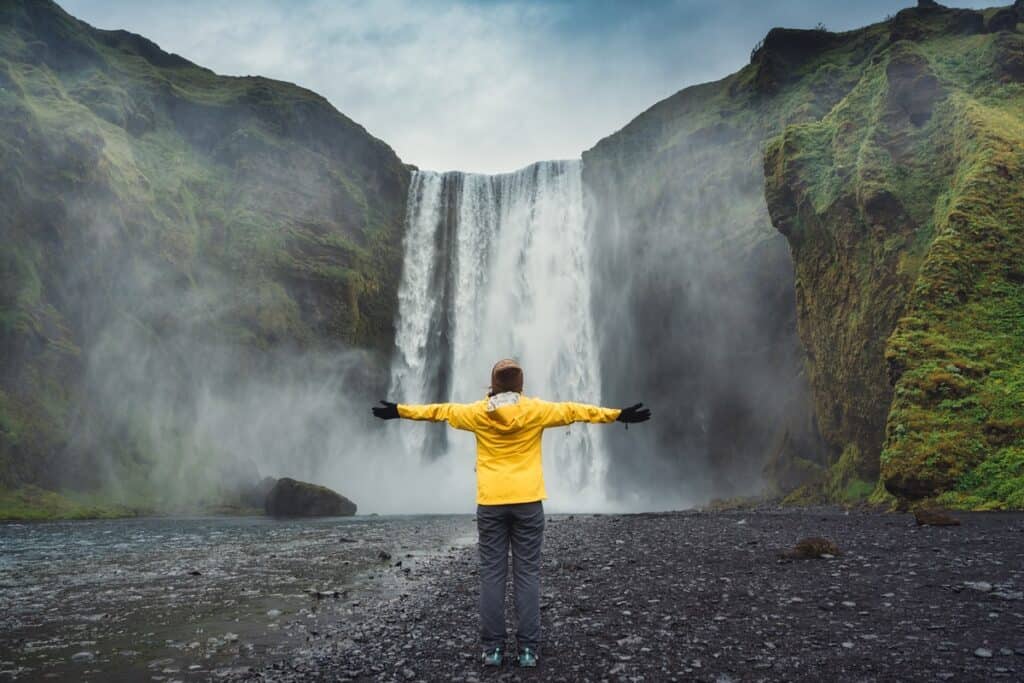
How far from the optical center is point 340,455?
48781 millimetres

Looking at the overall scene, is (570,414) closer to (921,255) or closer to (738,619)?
(738,619)

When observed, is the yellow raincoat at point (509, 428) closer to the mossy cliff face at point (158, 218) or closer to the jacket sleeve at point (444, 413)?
the jacket sleeve at point (444, 413)

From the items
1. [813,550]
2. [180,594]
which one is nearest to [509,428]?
[813,550]

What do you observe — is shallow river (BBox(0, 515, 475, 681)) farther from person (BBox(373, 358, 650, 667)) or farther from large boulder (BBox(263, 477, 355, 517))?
large boulder (BBox(263, 477, 355, 517))

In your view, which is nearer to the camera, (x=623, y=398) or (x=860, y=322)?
(x=860, y=322)

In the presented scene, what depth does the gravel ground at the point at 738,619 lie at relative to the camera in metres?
5.17

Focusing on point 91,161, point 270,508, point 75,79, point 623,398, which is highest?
point 75,79

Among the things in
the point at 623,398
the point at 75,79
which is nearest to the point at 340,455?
the point at 623,398

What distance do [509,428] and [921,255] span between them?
20.9m

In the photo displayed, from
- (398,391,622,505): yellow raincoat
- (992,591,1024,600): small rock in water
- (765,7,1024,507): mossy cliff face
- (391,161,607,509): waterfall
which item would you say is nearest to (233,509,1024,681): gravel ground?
(992,591,1024,600): small rock in water

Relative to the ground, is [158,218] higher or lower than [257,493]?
higher

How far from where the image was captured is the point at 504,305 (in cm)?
5012

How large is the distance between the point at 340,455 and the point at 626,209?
2947 centimetres

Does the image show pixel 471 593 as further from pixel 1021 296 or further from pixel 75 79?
pixel 75 79
